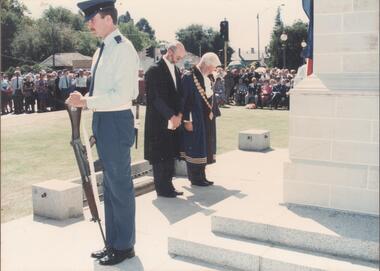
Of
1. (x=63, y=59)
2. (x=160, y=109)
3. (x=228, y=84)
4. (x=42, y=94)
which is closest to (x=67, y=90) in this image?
(x=42, y=94)

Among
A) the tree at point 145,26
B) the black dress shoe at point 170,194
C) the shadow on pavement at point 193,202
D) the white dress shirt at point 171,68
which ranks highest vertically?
the tree at point 145,26

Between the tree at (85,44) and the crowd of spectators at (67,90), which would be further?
the tree at (85,44)

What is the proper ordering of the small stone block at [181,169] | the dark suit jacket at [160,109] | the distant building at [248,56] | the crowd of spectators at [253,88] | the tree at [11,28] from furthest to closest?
the distant building at [248,56], the tree at [11,28], the crowd of spectators at [253,88], the small stone block at [181,169], the dark suit jacket at [160,109]

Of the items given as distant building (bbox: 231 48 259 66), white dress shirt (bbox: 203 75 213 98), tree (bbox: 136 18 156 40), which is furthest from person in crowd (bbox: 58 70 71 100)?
tree (bbox: 136 18 156 40)

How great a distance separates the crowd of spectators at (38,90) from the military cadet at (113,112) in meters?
17.2

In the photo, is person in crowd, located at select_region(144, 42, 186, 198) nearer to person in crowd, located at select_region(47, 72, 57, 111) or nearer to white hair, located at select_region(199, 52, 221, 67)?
white hair, located at select_region(199, 52, 221, 67)

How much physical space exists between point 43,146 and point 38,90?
11.2 metres

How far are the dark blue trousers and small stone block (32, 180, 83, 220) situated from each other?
4.55 ft

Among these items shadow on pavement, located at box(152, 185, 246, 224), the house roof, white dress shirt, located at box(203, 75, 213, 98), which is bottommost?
shadow on pavement, located at box(152, 185, 246, 224)

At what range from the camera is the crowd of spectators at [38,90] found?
21031 mm

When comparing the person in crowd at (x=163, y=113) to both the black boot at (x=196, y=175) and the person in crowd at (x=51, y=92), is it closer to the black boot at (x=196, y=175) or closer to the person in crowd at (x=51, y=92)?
the black boot at (x=196, y=175)

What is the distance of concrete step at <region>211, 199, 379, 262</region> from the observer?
375 cm

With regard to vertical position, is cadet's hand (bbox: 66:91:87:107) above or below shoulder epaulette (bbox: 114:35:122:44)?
below

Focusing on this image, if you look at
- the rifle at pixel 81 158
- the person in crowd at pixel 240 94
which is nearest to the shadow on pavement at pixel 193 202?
the rifle at pixel 81 158
